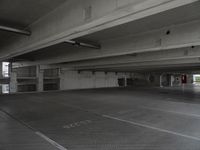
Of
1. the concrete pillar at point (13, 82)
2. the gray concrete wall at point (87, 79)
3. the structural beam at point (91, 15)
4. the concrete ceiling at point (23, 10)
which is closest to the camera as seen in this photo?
the structural beam at point (91, 15)

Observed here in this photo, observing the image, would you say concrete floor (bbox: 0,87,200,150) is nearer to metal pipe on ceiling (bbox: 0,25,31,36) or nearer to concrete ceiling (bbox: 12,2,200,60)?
metal pipe on ceiling (bbox: 0,25,31,36)

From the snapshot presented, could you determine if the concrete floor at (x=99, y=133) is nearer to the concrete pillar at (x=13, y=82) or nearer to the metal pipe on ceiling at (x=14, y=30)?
the metal pipe on ceiling at (x=14, y=30)

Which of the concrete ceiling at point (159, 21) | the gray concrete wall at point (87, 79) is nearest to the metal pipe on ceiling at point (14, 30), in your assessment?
the concrete ceiling at point (159, 21)

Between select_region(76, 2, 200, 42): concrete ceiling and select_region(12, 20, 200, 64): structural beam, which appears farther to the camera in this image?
select_region(12, 20, 200, 64): structural beam

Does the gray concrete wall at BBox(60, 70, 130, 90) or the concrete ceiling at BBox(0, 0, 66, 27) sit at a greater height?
the concrete ceiling at BBox(0, 0, 66, 27)

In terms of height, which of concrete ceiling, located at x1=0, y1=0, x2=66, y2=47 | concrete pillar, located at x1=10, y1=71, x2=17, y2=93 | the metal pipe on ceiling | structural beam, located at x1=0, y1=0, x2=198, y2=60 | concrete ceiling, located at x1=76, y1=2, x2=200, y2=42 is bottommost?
concrete pillar, located at x1=10, y1=71, x2=17, y2=93

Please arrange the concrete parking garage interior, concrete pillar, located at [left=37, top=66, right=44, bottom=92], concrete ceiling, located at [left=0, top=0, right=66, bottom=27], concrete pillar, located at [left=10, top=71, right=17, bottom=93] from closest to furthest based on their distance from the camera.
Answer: the concrete parking garage interior
concrete ceiling, located at [left=0, top=0, right=66, bottom=27]
concrete pillar, located at [left=10, top=71, right=17, bottom=93]
concrete pillar, located at [left=37, top=66, right=44, bottom=92]

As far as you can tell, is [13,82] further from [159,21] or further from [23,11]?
[159,21]

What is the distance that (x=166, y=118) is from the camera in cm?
520

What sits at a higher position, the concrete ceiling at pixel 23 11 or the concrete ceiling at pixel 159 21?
the concrete ceiling at pixel 23 11

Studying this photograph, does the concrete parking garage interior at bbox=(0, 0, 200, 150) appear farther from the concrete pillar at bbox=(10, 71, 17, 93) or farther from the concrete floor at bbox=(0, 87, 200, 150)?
the concrete pillar at bbox=(10, 71, 17, 93)

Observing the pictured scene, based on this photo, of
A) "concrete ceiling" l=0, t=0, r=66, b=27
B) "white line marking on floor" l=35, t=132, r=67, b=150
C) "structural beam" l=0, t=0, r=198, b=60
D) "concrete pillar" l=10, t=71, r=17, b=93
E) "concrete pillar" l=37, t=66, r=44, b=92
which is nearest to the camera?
"structural beam" l=0, t=0, r=198, b=60

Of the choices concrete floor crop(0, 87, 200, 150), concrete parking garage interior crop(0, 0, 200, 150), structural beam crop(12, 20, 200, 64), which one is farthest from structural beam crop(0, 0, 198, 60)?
structural beam crop(12, 20, 200, 64)

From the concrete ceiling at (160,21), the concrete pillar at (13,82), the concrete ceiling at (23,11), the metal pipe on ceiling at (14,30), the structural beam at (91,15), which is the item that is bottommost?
the concrete pillar at (13,82)
